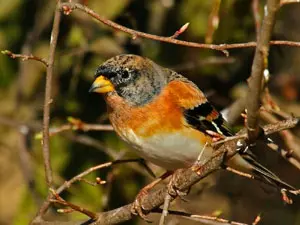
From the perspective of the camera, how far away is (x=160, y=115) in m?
3.74

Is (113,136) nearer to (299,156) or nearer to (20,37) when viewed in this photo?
(20,37)

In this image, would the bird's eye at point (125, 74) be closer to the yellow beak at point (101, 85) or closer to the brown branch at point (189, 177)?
the yellow beak at point (101, 85)

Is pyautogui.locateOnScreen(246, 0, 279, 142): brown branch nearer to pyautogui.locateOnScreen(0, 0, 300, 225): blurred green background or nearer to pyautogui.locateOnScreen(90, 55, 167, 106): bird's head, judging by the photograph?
pyautogui.locateOnScreen(90, 55, 167, 106): bird's head

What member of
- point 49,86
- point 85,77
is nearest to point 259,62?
point 49,86

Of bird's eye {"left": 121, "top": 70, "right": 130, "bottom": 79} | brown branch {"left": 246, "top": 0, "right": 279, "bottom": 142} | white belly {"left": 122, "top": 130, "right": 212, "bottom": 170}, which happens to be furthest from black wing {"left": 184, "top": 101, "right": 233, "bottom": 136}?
brown branch {"left": 246, "top": 0, "right": 279, "bottom": 142}

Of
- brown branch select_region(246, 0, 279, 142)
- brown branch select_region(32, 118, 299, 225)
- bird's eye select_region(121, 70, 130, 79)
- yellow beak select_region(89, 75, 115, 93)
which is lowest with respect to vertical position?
brown branch select_region(32, 118, 299, 225)

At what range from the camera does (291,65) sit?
6500mm

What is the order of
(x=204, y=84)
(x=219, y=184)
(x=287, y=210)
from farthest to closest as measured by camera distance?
(x=287, y=210)
(x=219, y=184)
(x=204, y=84)

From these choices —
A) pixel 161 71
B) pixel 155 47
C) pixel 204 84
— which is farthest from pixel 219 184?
pixel 161 71

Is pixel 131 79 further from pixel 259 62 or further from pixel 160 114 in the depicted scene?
pixel 259 62

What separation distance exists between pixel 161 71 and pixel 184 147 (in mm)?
556

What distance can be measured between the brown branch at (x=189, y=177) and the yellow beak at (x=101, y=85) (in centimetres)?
62

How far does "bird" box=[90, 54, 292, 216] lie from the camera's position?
12.1 feet

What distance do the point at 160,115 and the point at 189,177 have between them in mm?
797
